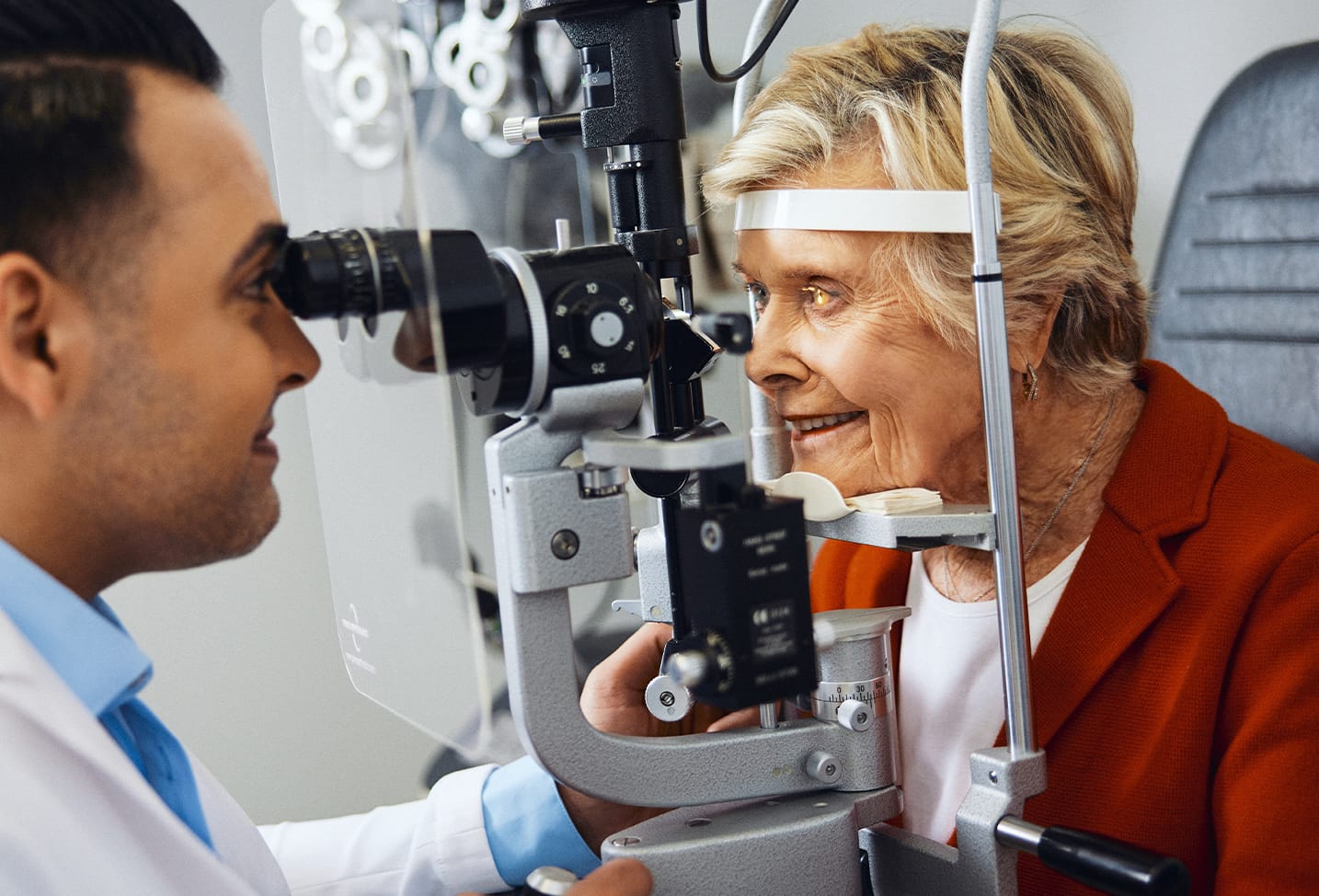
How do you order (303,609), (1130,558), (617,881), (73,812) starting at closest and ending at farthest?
(73,812), (617,881), (1130,558), (303,609)

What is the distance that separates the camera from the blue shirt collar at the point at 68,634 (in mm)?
783

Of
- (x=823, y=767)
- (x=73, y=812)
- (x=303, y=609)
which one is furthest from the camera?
(x=303, y=609)

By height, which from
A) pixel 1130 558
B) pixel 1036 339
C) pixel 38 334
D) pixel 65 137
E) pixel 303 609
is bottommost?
→ pixel 303 609

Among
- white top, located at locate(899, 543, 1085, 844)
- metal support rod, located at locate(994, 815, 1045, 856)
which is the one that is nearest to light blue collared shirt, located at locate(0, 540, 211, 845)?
metal support rod, located at locate(994, 815, 1045, 856)

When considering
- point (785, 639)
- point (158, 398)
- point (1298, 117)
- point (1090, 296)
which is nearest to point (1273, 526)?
point (1090, 296)

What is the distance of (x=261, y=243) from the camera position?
81 cm

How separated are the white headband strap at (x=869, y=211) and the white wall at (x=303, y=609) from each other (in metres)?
0.94

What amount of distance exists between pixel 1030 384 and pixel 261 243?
0.83 metres

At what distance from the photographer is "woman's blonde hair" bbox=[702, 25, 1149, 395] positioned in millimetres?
1189

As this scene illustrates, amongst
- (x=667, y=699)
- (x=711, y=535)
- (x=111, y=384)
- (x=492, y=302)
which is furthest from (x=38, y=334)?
(x=667, y=699)

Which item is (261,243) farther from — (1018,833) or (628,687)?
(1018,833)

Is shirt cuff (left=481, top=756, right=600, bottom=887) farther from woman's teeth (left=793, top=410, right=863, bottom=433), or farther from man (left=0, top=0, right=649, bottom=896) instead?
woman's teeth (left=793, top=410, right=863, bottom=433)

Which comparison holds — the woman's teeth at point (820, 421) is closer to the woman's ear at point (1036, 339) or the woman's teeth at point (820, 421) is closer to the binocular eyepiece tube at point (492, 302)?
the woman's ear at point (1036, 339)

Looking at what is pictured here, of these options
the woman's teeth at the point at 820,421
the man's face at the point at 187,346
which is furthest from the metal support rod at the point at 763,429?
the man's face at the point at 187,346
